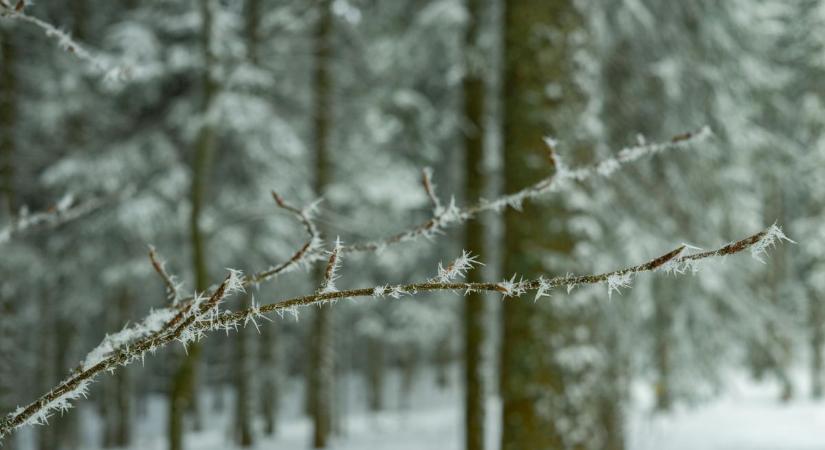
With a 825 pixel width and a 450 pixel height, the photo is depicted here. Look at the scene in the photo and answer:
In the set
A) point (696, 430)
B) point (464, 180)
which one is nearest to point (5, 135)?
point (464, 180)

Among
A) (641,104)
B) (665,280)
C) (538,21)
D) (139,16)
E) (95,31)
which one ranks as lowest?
(665,280)

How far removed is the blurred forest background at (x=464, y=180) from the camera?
328 centimetres

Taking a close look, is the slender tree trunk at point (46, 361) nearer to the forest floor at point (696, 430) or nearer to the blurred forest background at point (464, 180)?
the blurred forest background at point (464, 180)

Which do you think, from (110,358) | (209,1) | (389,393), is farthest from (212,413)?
(110,358)

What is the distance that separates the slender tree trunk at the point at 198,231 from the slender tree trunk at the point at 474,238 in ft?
8.17

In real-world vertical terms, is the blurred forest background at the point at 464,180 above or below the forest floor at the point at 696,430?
above

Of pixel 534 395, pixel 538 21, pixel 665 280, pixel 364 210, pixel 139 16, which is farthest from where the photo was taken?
pixel 364 210

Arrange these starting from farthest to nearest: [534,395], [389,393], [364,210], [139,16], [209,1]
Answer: [389,393] → [364,210] → [139,16] → [209,1] → [534,395]

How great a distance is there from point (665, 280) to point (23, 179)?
10408 millimetres

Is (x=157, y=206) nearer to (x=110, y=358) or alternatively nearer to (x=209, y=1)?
(x=209, y=1)

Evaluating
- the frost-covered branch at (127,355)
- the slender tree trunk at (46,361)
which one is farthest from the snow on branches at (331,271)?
the slender tree trunk at (46,361)

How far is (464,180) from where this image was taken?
698cm

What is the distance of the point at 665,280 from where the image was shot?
5984 millimetres

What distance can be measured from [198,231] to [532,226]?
3.27 m
